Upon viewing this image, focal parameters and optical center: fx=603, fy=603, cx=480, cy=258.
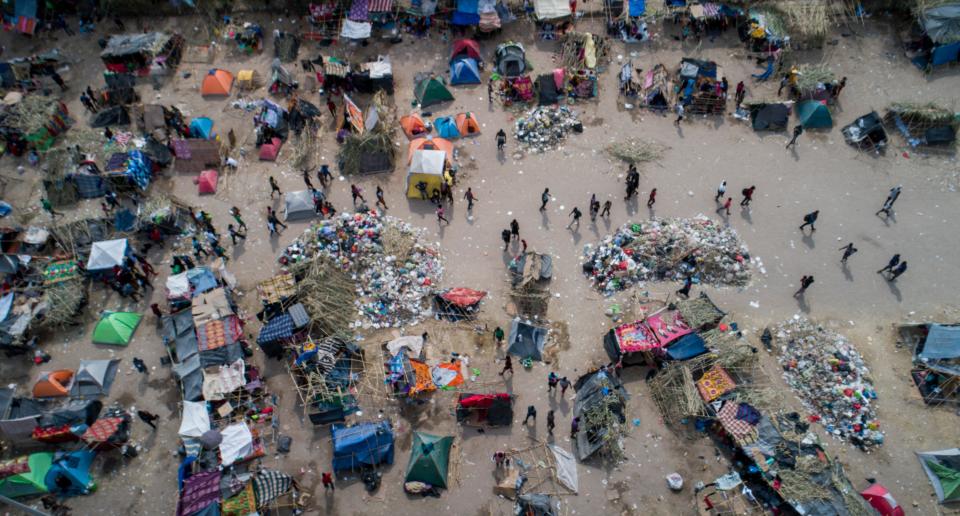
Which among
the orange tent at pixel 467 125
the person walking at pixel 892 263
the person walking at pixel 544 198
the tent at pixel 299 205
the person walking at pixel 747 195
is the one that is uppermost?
the orange tent at pixel 467 125

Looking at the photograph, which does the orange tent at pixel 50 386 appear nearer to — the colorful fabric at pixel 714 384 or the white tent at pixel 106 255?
the white tent at pixel 106 255

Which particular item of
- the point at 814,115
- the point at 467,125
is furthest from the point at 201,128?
the point at 814,115

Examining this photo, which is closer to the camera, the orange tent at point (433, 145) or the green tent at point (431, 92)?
the orange tent at point (433, 145)

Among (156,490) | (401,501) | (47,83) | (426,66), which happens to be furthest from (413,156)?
(47,83)

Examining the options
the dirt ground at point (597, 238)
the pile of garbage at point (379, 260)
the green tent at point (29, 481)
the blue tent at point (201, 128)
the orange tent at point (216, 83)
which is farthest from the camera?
the orange tent at point (216, 83)

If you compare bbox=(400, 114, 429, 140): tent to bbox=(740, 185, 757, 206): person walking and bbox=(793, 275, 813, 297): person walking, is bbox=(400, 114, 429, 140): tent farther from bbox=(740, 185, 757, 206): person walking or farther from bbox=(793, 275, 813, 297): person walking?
bbox=(793, 275, 813, 297): person walking

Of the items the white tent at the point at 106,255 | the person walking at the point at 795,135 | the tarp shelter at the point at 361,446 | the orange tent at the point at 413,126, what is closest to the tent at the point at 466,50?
the orange tent at the point at 413,126

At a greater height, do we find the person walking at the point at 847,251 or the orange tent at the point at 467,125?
the orange tent at the point at 467,125
